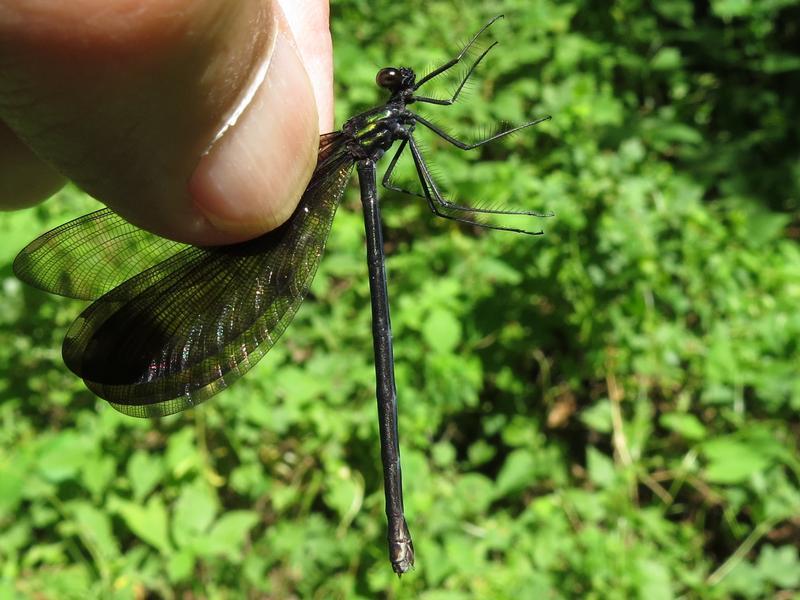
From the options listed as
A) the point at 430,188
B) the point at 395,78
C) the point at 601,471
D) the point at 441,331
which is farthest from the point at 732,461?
the point at 395,78

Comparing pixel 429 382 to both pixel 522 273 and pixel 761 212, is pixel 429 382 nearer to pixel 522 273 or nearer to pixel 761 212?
pixel 522 273

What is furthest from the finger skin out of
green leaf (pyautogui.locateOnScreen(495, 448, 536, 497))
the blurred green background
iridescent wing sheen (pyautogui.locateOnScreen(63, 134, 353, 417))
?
green leaf (pyautogui.locateOnScreen(495, 448, 536, 497))

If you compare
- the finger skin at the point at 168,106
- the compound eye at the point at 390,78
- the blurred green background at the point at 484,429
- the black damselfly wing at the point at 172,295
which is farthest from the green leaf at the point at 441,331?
the finger skin at the point at 168,106

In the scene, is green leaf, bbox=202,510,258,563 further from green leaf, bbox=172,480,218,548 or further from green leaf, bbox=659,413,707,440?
green leaf, bbox=659,413,707,440

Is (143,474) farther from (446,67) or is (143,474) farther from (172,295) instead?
(446,67)

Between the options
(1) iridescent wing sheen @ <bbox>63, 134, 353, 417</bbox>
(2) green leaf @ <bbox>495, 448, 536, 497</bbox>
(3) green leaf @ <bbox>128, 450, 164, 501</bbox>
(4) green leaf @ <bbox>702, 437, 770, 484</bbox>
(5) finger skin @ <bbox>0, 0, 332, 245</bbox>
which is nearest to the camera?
Answer: (5) finger skin @ <bbox>0, 0, 332, 245</bbox>

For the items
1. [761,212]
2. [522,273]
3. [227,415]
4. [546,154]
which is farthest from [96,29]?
[761,212]
